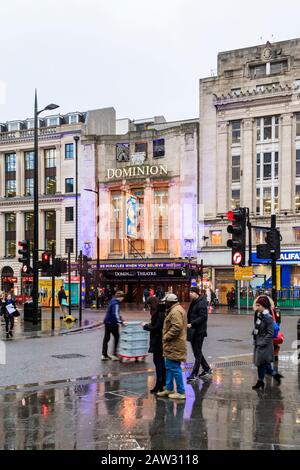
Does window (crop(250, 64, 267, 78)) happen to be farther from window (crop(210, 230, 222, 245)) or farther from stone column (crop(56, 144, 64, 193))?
stone column (crop(56, 144, 64, 193))

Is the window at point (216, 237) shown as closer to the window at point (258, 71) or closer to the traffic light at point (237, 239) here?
the window at point (258, 71)

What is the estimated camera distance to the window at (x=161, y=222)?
5081cm

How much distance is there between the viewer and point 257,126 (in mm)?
47875

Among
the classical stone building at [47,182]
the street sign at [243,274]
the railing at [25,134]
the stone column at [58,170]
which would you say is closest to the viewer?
the street sign at [243,274]

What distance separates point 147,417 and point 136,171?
45.1 metres

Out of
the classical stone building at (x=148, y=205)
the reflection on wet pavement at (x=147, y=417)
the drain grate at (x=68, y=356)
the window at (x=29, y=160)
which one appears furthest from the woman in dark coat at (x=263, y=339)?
the window at (x=29, y=160)

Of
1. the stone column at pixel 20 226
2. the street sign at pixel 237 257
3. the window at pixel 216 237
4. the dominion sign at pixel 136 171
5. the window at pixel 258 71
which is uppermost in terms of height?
the window at pixel 258 71

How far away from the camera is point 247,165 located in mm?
47781

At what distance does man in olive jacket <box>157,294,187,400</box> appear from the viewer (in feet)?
29.7

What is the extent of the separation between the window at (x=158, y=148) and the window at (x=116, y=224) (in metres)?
5.39

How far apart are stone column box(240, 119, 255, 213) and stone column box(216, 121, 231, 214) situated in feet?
4.77

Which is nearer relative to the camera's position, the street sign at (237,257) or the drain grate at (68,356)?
the drain grate at (68,356)

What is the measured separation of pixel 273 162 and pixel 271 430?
41690 mm

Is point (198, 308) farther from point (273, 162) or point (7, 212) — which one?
point (7, 212)
